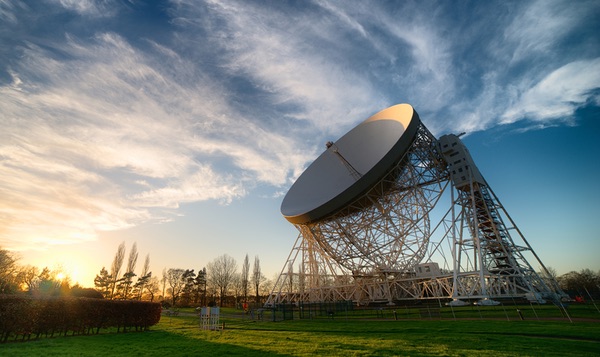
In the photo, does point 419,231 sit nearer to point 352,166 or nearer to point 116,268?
point 352,166

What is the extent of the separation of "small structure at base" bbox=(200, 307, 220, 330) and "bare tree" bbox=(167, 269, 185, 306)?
5042cm

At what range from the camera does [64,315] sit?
13.3 meters

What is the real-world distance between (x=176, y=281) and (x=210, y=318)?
52498 millimetres

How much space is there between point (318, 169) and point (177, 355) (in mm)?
21901

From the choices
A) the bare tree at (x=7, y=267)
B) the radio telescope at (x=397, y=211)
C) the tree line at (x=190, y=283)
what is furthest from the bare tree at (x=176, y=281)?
the radio telescope at (x=397, y=211)

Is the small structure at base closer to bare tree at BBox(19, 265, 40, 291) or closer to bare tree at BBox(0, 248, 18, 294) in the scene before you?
bare tree at BBox(0, 248, 18, 294)

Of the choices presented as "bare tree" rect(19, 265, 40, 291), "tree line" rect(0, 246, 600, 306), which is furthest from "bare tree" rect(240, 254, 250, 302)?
"bare tree" rect(19, 265, 40, 291)

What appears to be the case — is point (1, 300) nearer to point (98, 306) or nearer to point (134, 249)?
point (98, 306)

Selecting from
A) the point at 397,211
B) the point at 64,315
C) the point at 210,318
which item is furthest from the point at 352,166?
the point at 64,315

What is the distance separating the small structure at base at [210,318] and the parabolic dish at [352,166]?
Result: 1019 centimetres

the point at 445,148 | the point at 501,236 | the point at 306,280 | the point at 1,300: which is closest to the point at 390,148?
the point at 445,148

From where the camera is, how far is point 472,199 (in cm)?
2417

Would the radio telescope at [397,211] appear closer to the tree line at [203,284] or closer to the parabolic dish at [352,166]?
the parabolic dish at [352,166]

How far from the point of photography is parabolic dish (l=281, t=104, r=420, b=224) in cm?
2266
